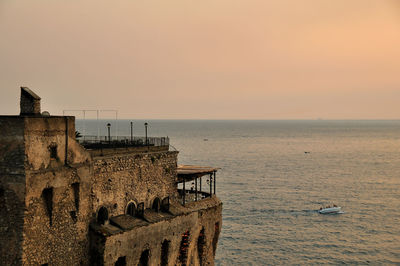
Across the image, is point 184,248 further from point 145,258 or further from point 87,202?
point 87,202

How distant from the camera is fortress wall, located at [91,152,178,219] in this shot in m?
28.1

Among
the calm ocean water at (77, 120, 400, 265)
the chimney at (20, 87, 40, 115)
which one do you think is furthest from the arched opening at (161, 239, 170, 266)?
the calm ocean water at (77, 120, 400, 265)

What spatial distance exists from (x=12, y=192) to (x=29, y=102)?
6.77 m

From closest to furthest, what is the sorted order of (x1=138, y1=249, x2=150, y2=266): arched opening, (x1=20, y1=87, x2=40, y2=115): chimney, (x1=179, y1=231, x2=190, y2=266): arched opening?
(x1=20, y1=87, x2=40, y2=115): chimney, (x1=138, y1=249, x2=150, y2=266): arched opening, (x1=179, y1=231, x2=190, y2=266): arched opening

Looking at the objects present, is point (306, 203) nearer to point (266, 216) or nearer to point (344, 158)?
point (266, 216)

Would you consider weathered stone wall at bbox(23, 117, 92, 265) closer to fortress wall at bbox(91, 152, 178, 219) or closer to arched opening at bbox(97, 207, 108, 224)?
arched opening at bbox(97, 207, 108, 224)

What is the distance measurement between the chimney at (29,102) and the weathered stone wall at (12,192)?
4.24m

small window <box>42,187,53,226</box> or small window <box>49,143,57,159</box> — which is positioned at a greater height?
small window <box>49,143,57,159</box>

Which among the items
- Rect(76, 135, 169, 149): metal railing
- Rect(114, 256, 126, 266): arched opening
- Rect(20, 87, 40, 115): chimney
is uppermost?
Rect(20, 87, 40, 115): chimney

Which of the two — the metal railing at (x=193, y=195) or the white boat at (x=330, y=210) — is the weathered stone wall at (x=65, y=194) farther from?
the white boat at (x=330, y=210)

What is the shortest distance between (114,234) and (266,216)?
4913 cm

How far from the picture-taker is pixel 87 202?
87.3 ft

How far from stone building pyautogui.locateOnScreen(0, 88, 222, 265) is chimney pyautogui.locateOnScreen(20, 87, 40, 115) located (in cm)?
6


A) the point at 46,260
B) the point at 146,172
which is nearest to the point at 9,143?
the point at 46,260
